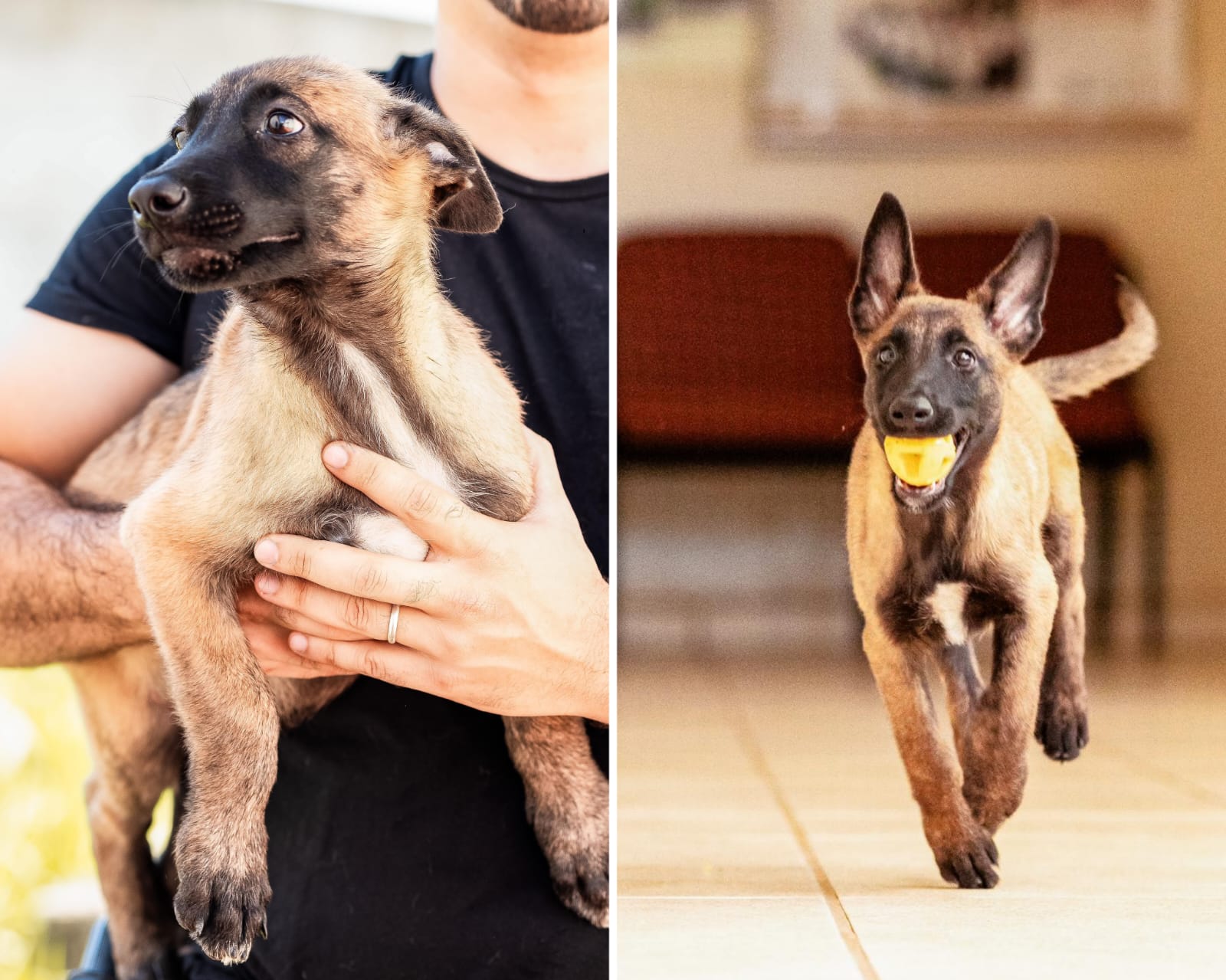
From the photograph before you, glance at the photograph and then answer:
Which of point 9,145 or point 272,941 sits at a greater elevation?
point 9,145

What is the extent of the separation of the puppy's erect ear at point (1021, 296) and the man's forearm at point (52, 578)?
0.78m

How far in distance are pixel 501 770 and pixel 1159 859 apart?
0.70 meters

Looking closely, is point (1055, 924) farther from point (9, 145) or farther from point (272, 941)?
point (9, 145)

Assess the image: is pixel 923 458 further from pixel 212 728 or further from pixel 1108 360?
pixel 212 728

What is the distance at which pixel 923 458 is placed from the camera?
0.91m

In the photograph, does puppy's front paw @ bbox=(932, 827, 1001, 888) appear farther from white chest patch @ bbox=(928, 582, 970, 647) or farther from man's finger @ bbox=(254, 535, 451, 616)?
man's finger @ bbox=(254, 535, 451, 616)

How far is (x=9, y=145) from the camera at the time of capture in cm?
108

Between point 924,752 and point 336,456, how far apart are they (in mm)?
564

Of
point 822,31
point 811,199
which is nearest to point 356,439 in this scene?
point 811,199

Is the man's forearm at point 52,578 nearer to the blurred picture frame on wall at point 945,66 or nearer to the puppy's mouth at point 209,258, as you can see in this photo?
the puppy's mouth at point 209,258

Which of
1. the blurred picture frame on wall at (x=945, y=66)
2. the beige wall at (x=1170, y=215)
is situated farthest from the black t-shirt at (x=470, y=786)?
the blurred picture frame on wall at (x=945, y=66)

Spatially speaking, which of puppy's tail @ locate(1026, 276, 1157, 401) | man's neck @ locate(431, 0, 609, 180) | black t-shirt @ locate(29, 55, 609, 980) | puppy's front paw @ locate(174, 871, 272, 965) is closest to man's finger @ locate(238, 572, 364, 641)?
black t-shirt @ locate(29, 55, 609, 980)

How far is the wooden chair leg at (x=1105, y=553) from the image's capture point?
1.06m

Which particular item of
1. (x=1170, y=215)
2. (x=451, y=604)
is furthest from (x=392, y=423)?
(x=1170, y=215)
